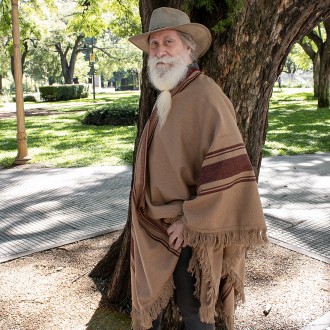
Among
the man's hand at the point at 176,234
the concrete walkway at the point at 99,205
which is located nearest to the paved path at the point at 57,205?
the concrete walkway at the point at 99,205

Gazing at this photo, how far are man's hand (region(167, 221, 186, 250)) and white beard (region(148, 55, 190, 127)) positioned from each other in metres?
0.52

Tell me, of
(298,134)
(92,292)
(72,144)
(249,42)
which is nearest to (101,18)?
(72,144)

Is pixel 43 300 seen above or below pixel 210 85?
below

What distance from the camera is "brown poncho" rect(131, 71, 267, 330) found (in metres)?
2.30

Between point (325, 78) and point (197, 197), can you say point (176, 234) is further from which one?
point (325, 78)

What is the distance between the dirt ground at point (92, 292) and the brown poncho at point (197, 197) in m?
1.03

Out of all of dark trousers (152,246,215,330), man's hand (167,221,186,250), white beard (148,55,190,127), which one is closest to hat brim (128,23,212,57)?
white beard (148,55,190,127)

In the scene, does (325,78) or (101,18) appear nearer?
(101,18)

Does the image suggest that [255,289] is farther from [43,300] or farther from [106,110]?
[106,110]

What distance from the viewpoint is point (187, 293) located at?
2.53 m

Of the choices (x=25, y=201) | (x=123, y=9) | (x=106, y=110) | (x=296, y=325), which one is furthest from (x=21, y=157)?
(x=296, y=325)

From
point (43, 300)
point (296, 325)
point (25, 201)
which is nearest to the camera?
point (296, 325)

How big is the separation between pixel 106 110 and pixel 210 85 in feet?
43.8

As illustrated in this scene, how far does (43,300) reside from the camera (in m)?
3.67
